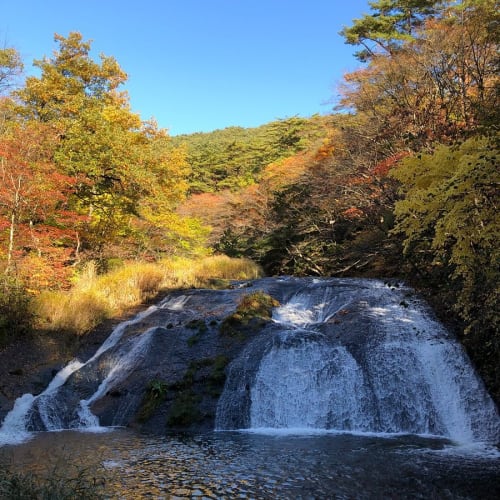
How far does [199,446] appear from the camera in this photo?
7387 millimetres

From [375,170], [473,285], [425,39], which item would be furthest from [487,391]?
[425,39]

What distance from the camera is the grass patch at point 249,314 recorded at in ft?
38.6

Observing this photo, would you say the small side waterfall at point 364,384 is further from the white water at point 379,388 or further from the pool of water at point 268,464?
the pool of water at point 268,464

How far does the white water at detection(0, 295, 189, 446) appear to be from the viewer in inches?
341

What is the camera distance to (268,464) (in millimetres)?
6273

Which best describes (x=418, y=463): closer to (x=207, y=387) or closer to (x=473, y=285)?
(x=473, y=285)

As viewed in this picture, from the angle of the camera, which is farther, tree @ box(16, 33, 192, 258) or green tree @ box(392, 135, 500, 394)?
tree @ box(16, 33, 192, 258)

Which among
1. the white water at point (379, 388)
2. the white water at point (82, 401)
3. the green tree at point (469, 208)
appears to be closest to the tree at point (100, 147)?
the white water at point (82, 401)

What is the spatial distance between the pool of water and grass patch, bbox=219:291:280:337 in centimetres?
373

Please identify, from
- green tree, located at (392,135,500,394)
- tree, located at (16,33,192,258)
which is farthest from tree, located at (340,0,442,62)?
green tree, located at (392,135,500,394)

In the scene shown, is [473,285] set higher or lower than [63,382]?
higher

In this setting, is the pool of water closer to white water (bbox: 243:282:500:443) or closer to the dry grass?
white water (bbox: 243:282:500:443)

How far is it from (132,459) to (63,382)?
14.9 feet

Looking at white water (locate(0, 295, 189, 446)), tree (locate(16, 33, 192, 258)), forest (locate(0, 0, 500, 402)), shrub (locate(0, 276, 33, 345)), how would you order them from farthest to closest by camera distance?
tree (locate(16, 33, 192, 258))
shrub (locate(0, 276, 33, 345))
white water (locate(0, 295, 189, 446))
forest (locate(0, 0, 500, 402))
